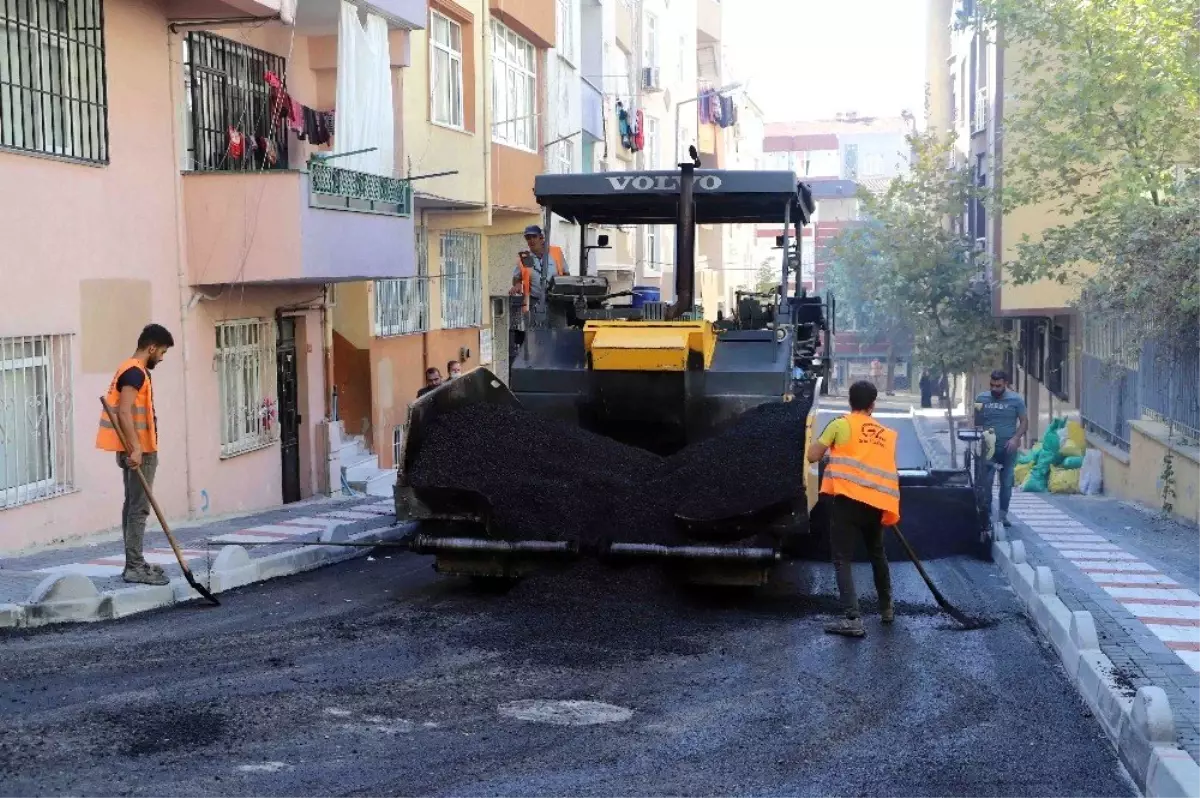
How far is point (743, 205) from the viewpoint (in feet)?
35.3

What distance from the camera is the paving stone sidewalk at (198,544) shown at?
9.57m

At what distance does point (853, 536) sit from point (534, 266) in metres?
3.67

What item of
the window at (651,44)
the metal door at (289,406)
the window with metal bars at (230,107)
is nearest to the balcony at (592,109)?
the window at (651,44)

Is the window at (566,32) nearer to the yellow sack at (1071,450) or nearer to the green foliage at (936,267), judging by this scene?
the green foliage at (936,267)

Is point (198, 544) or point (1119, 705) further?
point (198, 544)

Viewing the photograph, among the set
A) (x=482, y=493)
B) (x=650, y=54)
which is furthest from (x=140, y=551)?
(x=650, y=54)

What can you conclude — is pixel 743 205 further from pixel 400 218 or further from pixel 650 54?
pixel 650 54

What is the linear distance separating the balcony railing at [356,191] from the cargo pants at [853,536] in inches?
295

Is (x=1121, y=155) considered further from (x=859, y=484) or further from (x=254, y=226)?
(x=859, y=484)

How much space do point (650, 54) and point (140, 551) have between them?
3061cm

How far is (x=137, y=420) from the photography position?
9109mm

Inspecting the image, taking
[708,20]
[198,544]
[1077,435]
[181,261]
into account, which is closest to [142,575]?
[198,544]

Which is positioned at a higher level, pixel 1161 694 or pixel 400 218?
pixel 400 218

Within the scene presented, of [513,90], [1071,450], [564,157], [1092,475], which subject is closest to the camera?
[1092,475]
